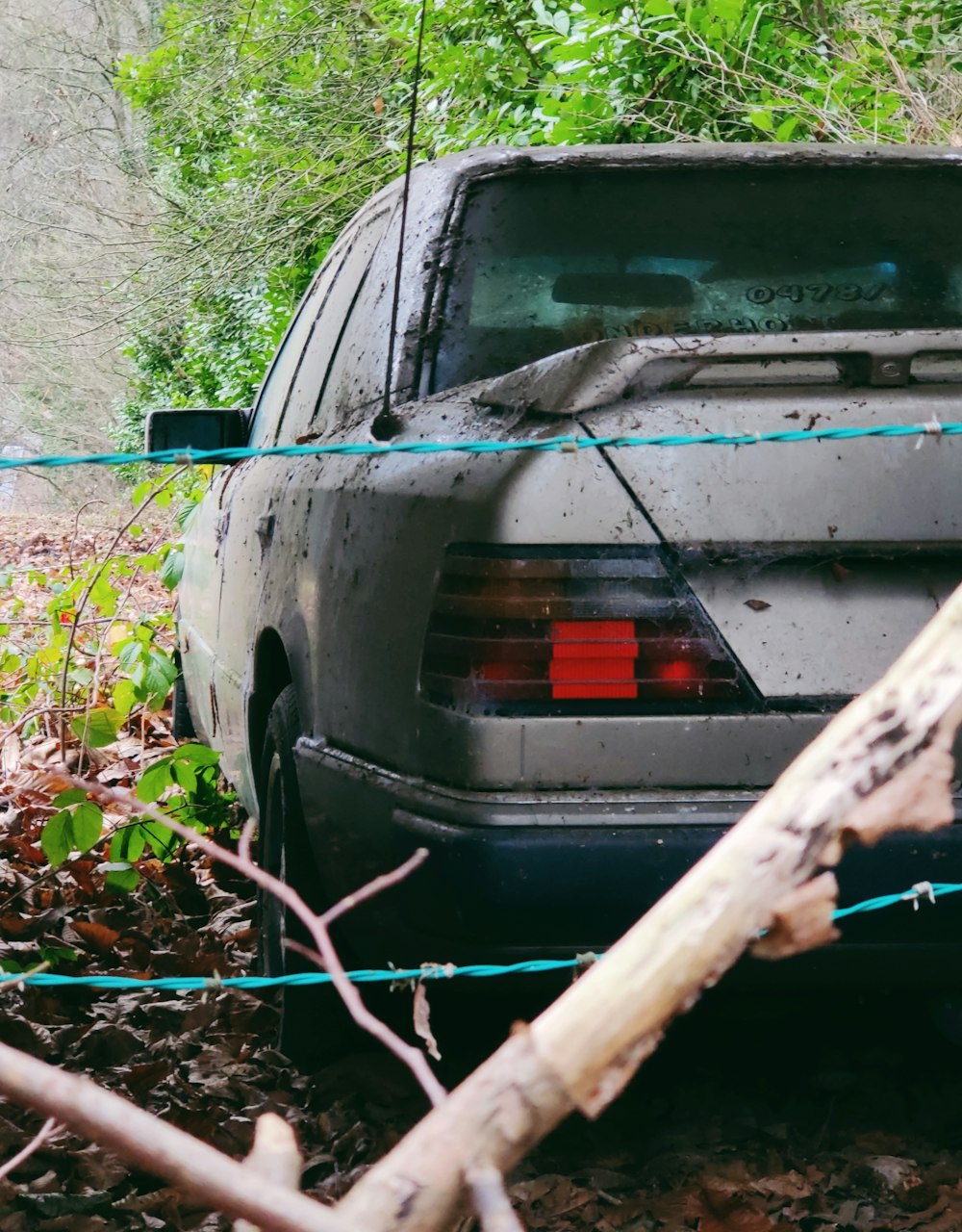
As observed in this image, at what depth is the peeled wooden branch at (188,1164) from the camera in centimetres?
80

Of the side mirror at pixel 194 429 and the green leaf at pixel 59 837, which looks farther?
the side mirror at pixel 194 429

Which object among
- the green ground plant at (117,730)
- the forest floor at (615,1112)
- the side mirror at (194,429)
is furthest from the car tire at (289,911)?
the side mirror at (194,429)

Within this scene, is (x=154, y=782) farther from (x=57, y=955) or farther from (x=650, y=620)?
(x=650, y=620)

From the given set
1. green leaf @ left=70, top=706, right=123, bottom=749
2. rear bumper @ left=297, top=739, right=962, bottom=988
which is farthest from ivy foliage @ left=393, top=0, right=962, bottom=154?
rear bumper @ left=297, top=739, right=962, bottom=988

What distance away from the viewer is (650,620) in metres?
2.30

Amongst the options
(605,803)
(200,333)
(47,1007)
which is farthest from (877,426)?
(200,333)

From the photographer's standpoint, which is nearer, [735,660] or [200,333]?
[735,660]

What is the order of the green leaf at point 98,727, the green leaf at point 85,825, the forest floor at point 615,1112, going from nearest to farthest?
the forest floor at point 615,1112
the green leaf at point 85,825
the green leaf at point 98,727

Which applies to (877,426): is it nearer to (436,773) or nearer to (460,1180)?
(436,773)

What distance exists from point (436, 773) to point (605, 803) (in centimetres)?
A: 27

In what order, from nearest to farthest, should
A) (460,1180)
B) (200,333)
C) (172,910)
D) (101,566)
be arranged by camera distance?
1. (460,1180)
2. (172,910)
3. (101,566)
4. (200,333)

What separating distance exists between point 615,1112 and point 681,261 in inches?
69.2

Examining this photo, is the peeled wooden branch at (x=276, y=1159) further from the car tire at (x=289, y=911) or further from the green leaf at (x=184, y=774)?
the green leaf at (x=184, y=774)

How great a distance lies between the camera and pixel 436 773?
2.35 meters
